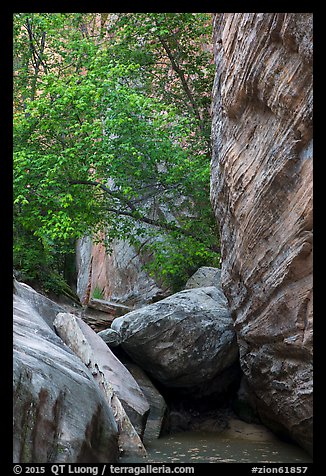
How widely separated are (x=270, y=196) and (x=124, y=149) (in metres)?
8.12

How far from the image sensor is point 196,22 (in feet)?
57.4

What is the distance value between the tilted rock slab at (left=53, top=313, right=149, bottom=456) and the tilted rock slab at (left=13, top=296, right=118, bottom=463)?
93 centimetres

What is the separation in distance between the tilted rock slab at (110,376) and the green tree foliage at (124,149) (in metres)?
4.93

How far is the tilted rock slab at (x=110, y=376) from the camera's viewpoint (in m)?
7.64

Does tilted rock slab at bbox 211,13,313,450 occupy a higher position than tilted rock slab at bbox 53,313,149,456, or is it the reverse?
tilted rock slab at bbox 211,13,313,450

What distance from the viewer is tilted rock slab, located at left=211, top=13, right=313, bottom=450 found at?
6.45 metres

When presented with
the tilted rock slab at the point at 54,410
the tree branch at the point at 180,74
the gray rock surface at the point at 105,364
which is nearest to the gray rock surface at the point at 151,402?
the gray rock surface at the point at 105,364

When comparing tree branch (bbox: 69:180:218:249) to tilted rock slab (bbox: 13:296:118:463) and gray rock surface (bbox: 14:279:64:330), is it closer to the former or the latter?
gray rock surface (bbox: 14:279:64:330)

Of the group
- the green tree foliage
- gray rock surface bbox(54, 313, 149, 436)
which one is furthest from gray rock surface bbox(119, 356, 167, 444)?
the green tree foliage

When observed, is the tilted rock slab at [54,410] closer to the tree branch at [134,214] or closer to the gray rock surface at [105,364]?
the gray rock surface at [105,364]

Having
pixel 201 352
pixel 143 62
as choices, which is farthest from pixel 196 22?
pixel 201 352

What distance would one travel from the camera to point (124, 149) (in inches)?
586
